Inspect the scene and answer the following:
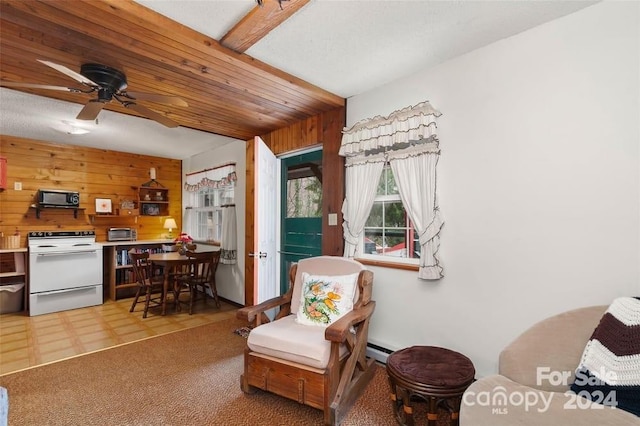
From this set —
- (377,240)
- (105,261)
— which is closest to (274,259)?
(377,240)

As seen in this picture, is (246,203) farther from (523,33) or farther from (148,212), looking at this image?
(523,33)

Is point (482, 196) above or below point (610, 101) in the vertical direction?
below

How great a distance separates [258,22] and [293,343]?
1.93 meters

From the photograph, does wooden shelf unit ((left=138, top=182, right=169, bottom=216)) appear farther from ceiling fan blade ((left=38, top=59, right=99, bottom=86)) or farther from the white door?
ceiling fan blade ((left=38, top=59, right=99, bottom=86))

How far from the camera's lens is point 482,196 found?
2109 mm

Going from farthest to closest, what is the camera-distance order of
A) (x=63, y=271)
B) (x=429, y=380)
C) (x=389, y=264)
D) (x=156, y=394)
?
(x=63, y=271) < (x=389, y=264) < (x=156, y=394) < (x=429, y=380)

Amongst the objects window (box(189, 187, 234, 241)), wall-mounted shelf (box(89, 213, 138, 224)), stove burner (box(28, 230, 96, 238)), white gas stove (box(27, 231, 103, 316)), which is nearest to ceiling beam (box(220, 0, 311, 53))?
window (box(189, 187, 234, 241))

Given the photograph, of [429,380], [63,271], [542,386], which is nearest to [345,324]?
[429,380]

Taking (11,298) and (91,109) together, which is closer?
(91,109)

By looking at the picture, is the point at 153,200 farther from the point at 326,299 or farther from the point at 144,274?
the point at 326,299

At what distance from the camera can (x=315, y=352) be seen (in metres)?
1.85

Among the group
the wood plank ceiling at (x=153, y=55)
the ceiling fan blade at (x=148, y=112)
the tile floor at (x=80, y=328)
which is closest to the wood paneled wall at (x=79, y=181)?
the tile floor at (x=80, y=328)

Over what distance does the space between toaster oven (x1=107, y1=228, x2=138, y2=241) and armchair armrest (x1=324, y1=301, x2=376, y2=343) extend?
14.6 feet

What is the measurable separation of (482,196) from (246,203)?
290cm
